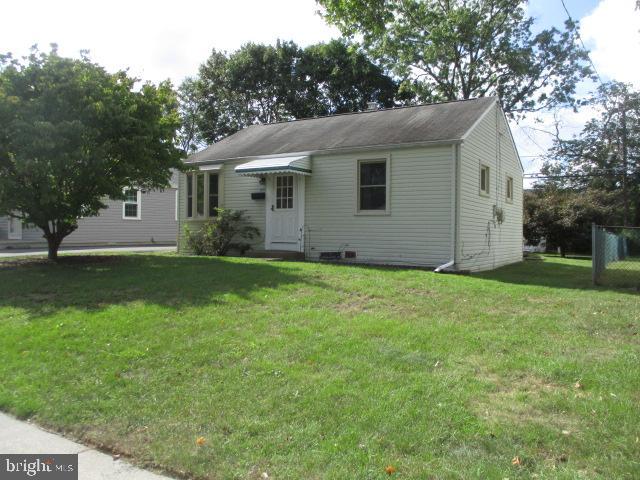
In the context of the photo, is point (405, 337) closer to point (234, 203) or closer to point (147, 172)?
point (147, 172)

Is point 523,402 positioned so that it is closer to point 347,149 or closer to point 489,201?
point 347,149

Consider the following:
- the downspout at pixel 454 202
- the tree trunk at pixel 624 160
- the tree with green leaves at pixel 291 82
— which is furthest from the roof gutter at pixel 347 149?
the tree trunk at pixel 624 160

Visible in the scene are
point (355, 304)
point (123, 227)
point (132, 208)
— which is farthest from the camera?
point (132, 208)

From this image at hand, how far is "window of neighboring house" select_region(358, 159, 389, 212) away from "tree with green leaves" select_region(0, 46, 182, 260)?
16.6ft

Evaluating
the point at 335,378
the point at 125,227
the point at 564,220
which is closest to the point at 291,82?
the point at 125,227

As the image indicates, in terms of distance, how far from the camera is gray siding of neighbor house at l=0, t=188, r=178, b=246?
24634mm

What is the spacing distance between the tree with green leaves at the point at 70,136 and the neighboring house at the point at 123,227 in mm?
10856

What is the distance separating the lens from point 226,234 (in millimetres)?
15547

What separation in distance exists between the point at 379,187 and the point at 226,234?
193 inches

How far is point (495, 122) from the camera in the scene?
52.1 ft

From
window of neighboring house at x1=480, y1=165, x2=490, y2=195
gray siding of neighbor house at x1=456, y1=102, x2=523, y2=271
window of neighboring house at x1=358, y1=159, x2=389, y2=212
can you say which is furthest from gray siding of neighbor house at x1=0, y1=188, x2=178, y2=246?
gray siding of neighbor house at x1=456, y1=102, x2=523, y2=271

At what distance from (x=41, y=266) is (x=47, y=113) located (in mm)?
3597

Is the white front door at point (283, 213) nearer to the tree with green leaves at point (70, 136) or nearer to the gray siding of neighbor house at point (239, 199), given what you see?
the gray siding of neighbor house at point (239, 199)

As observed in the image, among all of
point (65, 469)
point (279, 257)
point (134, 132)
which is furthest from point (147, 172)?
point (65, 469)
